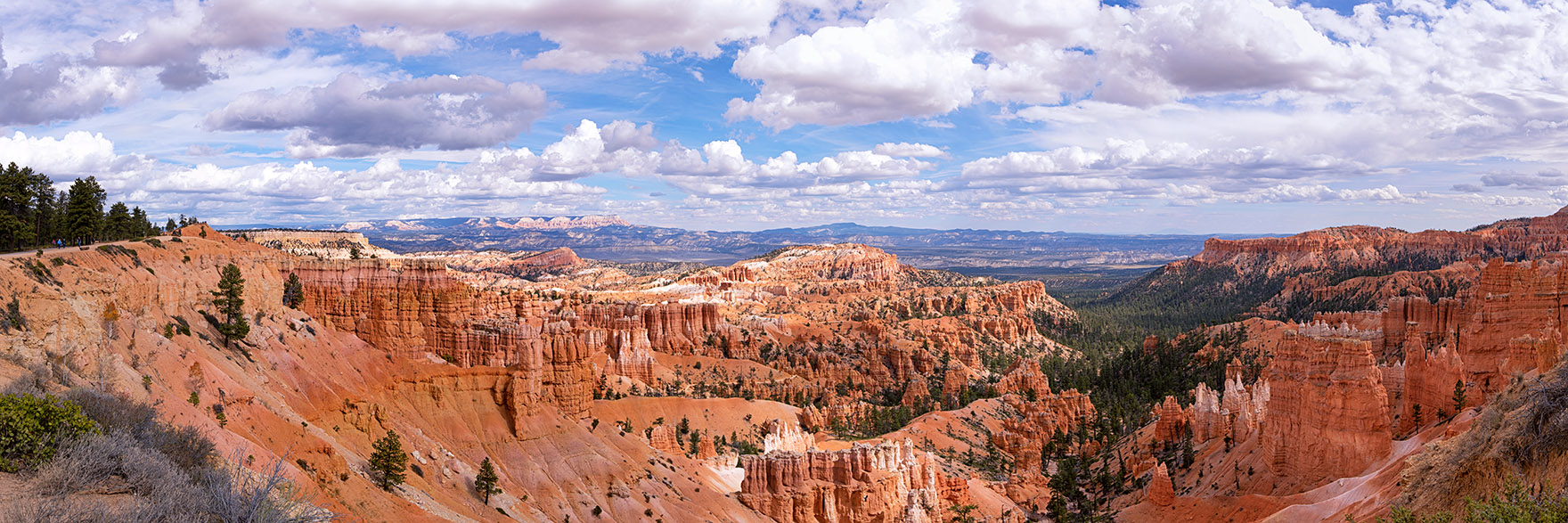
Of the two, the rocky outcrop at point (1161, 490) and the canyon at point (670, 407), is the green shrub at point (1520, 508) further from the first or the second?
the rocky outcrop at point (1161, 490)

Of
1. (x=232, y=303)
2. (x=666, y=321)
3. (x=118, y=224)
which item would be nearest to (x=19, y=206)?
(x=118, y=224)

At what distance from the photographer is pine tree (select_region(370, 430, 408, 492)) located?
105ft

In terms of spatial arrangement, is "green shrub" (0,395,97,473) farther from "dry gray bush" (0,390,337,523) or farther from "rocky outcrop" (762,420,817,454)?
"rocky outcrop" (762,420,817,454)

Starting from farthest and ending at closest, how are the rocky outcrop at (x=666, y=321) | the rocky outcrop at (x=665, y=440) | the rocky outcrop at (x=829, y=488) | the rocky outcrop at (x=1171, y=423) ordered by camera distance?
the rocky outcrop at (x=666, y=321), the rocky outcrop at (x=1171, y=423), the rocky outcrop at (x=665, y=440), the rocky outcrop at (x=829, y=488)

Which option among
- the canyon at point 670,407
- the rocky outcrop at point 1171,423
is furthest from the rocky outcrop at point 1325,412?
the rocky outcrop at point 1171,423

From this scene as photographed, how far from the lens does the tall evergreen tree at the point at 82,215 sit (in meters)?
48.9

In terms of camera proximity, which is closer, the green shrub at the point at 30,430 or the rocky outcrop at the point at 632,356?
the green shrub at the point at 30,430

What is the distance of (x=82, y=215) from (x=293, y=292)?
41.1 feet

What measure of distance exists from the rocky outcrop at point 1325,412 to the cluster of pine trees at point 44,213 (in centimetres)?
6211

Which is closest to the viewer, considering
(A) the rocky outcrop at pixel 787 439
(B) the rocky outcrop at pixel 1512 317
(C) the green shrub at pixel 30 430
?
(C) the green shrub at pixel 30 430

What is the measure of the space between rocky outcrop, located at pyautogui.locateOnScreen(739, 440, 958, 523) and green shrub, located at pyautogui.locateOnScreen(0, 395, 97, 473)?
40.9 metres

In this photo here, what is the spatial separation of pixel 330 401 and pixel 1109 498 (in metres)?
48.3

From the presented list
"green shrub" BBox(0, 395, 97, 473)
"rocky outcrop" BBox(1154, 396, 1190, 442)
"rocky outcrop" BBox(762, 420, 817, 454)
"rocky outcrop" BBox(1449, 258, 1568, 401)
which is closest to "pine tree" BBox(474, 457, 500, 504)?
"green shrub" BBox(0, 395, 97, 473)

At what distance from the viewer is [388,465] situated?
32.0m
